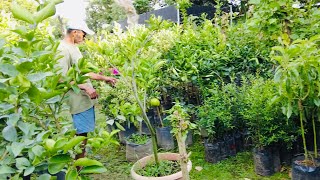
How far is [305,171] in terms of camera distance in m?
2.29

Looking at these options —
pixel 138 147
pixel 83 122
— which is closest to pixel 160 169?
pixel 83 122

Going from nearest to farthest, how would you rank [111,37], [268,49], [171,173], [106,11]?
[171,173]
[268,49]
[111,37]
[106,11]

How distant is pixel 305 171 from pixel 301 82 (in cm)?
79

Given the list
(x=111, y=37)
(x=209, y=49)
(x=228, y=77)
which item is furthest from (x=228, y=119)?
(x=111, y=37)

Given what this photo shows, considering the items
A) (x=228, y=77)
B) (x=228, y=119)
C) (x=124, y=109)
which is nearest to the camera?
(x=124, y=109)

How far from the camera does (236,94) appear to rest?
3020 mm

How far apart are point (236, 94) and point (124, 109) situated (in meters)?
1.41

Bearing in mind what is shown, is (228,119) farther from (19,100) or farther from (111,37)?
(19,100)

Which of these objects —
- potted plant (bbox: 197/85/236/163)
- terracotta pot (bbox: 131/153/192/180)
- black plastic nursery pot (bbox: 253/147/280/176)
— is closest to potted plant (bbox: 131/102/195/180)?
terracotta pot (bbox: 131/153/192/180)

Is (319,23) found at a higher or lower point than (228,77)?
higher

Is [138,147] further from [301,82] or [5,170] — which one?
[5,170]

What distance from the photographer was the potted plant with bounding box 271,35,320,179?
1.82 metres

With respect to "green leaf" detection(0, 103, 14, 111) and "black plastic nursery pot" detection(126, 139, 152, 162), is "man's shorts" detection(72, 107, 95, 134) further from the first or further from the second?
"green leaf" detection(0, 103, 14, 111)

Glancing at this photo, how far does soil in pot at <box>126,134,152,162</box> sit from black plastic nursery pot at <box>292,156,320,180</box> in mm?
1586
